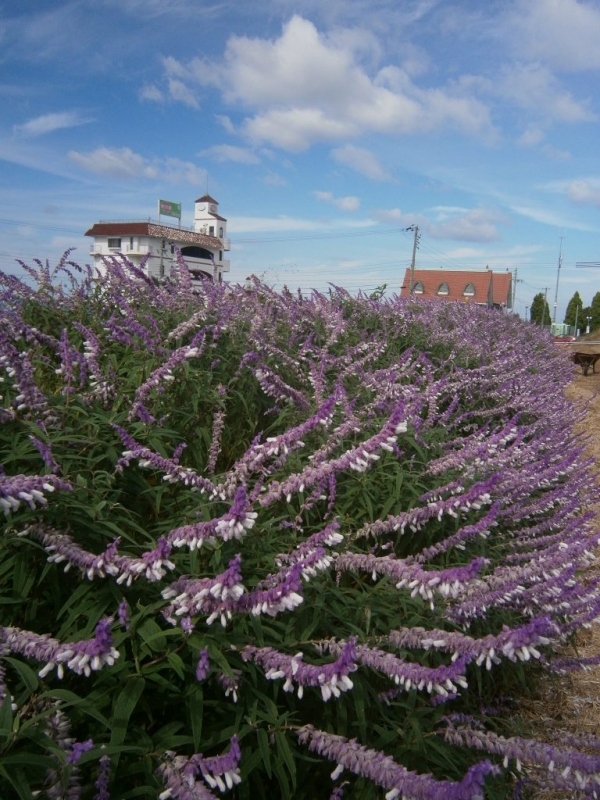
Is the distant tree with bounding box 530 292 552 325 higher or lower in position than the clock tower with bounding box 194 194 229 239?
lower

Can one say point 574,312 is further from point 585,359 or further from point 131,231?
point 585,359

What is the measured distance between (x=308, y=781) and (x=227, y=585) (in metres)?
1.22

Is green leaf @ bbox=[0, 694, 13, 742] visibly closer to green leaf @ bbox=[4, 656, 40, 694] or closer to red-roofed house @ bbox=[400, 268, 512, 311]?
green leaf @ bbox=[4, 656, 40, 694]

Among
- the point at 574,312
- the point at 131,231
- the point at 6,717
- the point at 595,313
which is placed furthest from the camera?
the point at 131,231

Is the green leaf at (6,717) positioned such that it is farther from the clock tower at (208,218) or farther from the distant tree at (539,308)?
the clock tower at (208,218)

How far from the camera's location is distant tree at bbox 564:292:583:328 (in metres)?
85.9

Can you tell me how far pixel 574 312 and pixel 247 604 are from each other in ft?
317

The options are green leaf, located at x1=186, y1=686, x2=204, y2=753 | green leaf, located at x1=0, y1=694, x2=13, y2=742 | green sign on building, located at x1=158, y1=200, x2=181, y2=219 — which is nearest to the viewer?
green leaf, located at x1=0, y1=694, x2=13, y2=742

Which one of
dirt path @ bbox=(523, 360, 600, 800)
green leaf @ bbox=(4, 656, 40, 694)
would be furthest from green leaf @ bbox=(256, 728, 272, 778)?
dirt path @ bbox=(523, 360, 600, 800)

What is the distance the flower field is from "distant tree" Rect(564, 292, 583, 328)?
8766cm

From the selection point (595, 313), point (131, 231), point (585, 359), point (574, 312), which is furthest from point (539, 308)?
point (585, 359)

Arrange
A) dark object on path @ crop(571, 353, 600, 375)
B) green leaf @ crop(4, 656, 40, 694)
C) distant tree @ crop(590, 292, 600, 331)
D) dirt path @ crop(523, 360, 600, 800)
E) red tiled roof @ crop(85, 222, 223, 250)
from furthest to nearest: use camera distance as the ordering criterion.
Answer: red tiled roof @ crop(85, 222, 223, 250) → distant tree @ crop(590, 292, 600, 331) → dark object on path @ crop(571, 353, 600, 375) → dirt path @ crop(523, 360, 600, 800) → green leaf @ crop(4, 656, 40, 694)

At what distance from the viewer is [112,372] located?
3.62 meters

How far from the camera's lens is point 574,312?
89.8 metres
